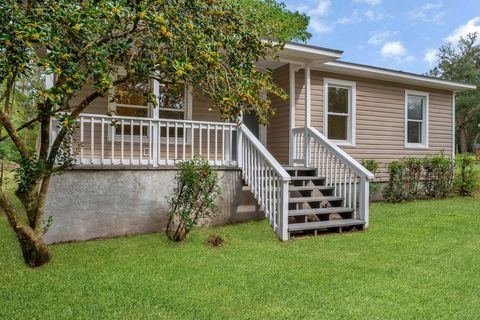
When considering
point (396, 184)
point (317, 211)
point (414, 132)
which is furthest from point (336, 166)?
point (414, 132)

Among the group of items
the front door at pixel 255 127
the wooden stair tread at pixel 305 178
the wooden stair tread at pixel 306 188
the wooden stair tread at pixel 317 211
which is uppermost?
the front door at pixel 255 127

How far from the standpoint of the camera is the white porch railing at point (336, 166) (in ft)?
19.5

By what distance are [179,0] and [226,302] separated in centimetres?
309

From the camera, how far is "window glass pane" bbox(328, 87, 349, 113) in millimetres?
8852

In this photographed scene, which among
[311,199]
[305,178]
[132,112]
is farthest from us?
[132,112]

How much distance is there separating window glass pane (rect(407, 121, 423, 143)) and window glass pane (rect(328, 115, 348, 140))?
2.34 m

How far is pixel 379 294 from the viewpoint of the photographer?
3295 mm

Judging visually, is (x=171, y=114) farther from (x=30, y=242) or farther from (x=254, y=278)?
(x=254, y=278)

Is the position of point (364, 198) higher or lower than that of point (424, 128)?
lower

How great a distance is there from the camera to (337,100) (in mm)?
8945

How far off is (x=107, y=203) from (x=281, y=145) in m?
4.22

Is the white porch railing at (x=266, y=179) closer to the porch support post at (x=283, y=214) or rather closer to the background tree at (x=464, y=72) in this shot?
the porch support post at (x=283, y=214)

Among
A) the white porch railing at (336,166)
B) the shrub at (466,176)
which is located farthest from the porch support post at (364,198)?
the shrub at (466,176)

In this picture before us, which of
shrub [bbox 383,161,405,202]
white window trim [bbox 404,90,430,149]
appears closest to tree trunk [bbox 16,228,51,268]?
shrub [bbox 383,161,405,202]
